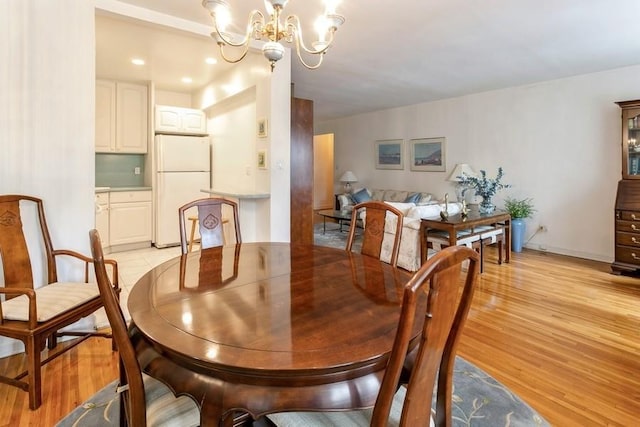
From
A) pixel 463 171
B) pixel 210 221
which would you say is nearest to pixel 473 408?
pixel 210 221

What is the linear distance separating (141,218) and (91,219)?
9.45 feet

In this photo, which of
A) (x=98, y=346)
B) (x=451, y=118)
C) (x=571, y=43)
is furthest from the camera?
(x=451, y=118)

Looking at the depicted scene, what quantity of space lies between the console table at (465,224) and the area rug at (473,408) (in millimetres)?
1975

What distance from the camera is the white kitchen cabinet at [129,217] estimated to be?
5.05 m

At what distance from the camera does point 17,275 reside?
87.5 inches

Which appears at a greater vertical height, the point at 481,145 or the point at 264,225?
the point at 481,145

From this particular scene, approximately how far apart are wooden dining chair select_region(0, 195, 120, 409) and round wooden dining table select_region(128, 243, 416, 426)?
2.43 feet

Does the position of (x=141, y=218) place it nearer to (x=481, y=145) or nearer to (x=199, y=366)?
(x=199, y=366)

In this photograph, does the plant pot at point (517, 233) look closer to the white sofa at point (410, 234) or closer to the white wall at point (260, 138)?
the white sofa at point (410, 234)

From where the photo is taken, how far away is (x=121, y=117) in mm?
5234

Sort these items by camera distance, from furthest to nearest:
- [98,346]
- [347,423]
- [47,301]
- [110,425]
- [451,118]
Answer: [451,118] < [98,346] < [47,301] < [110,425] < [347,423]

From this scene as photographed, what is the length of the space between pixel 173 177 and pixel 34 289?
3.31 meters

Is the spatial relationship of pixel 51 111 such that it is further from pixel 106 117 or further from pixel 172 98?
pixel 172 98

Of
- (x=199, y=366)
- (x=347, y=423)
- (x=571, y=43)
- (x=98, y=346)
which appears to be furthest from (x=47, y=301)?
(x=571, y=43)
